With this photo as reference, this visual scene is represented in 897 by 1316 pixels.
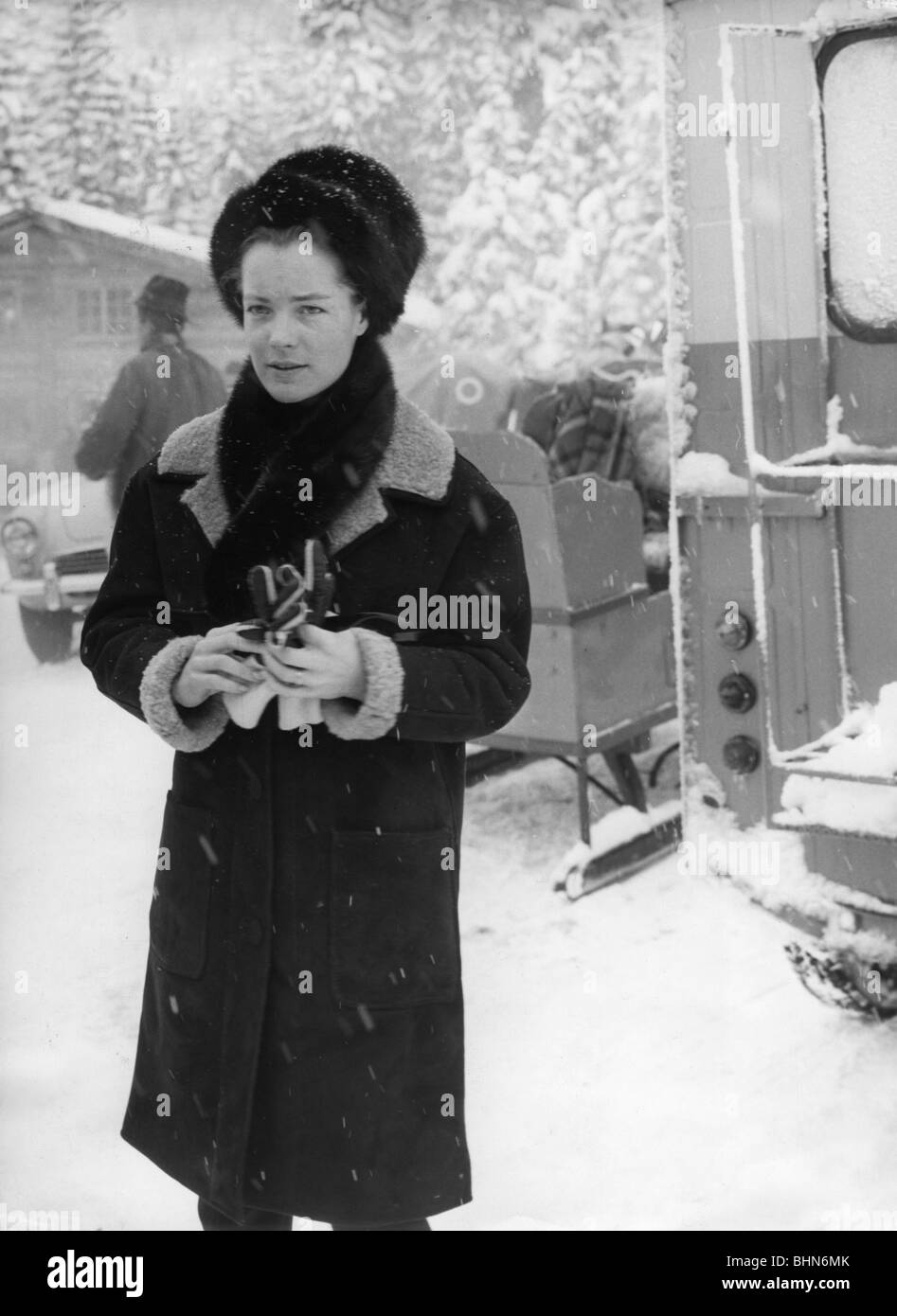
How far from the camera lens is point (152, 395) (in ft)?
11.9

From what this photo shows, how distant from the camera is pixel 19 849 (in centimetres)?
339

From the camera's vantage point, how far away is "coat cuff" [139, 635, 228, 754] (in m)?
1.96

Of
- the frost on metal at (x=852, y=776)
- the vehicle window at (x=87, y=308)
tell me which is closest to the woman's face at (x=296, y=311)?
the frost on metal at (x=852, y=776)

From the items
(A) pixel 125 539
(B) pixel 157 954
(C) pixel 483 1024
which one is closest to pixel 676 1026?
(C) pixel 483 1024

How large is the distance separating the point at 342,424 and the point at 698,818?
73.9 inches

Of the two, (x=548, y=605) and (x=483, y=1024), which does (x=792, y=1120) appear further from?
(x=548, y=605)

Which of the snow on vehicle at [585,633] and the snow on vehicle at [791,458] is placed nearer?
the snow on vehicle at [791,458]

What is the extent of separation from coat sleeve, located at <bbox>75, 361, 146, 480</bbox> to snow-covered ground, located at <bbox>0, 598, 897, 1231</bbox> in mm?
596

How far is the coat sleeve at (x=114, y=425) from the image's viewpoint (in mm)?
3568

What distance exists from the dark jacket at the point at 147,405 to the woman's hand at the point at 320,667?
1.53m

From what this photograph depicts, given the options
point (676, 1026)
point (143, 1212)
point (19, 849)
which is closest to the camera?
point (143, 1212)

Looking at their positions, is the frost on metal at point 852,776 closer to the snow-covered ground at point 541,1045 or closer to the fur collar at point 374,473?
the snow-covered ground at point 541,1045

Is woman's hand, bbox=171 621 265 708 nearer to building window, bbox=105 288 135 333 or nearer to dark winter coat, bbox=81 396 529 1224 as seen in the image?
dark winter coat, bbox=81 396 529 1224

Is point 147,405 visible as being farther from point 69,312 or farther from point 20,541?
point 69,312
